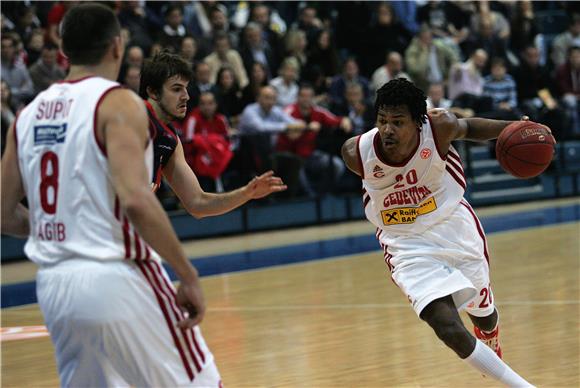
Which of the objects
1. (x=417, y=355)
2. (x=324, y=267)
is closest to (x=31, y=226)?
(x=417, y=355)

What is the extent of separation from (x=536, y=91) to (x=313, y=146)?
15.9 feet

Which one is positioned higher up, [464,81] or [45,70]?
[45,70]

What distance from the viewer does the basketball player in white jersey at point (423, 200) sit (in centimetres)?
559

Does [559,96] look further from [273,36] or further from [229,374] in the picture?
[229,374]

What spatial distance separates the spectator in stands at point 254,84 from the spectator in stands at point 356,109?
1217 mm

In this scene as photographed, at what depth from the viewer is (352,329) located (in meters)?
7.81

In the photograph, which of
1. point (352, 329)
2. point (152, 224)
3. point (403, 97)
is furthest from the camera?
point (352, 329)

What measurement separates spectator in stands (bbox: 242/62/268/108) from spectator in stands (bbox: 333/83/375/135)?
1217 mm

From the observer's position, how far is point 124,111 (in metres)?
3.54

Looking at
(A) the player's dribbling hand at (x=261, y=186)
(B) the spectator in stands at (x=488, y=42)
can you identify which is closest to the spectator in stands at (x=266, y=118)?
(B) the spectator in stands at (x=488, y=42)

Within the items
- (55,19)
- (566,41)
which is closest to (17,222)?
(55,19)

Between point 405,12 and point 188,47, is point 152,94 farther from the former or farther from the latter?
point 405,12

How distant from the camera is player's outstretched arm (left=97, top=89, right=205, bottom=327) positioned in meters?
3.46

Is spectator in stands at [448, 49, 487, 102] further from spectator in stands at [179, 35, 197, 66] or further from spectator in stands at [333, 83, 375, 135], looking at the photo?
spectator in stands at [179, 35, 197, 66]
